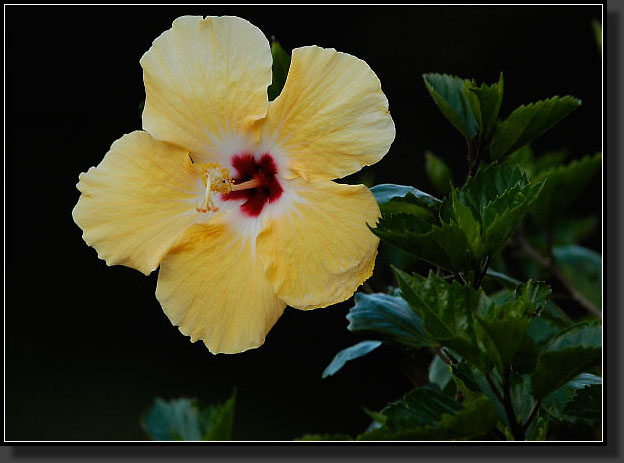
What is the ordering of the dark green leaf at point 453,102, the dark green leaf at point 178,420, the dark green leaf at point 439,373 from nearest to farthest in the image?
the dark green leaf at point 453,102 < the dark green leaf at point 439,373 < the dark green leaf at point 178,420

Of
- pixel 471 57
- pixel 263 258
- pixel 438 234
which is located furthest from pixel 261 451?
pixel 471 57

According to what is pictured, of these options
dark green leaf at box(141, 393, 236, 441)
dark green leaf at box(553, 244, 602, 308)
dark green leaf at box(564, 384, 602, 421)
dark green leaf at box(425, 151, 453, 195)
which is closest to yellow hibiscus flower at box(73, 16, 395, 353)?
dark green leaf at box(564, 384, 602, 421)

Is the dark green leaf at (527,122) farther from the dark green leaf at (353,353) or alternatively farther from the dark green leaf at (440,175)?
the dark green leaf at (440,175)

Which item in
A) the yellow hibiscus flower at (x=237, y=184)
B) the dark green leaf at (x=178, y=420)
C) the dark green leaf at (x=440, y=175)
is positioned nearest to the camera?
the yellow hibiscus flower at (x=237, y=184)

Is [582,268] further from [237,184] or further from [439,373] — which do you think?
[237,184]

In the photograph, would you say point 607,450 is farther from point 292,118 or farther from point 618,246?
point 292,118

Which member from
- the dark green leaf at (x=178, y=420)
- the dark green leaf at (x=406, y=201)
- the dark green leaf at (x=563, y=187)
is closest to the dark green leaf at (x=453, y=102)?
the dark green leaf at (x=406, y=201)

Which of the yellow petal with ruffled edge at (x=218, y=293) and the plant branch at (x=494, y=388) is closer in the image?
the plant branch at (x=494, y=388)
